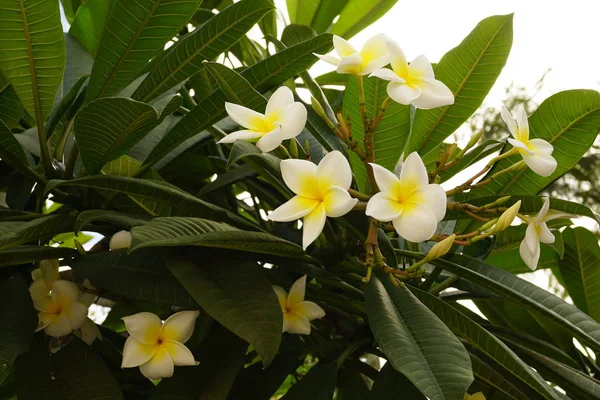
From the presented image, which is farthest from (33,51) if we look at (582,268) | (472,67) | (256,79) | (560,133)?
(582,268)

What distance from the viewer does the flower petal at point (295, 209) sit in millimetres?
459

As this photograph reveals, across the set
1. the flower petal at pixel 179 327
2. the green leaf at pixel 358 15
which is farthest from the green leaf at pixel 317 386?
the green leaf at pixel 358 15

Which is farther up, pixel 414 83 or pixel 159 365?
pixel 414 83

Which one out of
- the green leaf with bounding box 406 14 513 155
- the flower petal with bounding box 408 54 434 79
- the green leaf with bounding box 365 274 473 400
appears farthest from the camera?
the green leaf with bounding box 406 14 513 155

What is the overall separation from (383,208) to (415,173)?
36 mm

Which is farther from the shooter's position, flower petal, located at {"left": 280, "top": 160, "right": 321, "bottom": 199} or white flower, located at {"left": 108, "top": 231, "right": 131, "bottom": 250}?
white flower, located at {"left": 108, "top": 231, "right": 131, "bottom": 250}

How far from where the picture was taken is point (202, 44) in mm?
607

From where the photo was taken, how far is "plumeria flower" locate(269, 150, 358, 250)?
0.45 m

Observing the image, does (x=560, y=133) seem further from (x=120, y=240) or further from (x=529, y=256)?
(x=120, y=240)

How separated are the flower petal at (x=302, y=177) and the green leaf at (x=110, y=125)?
0.12 m

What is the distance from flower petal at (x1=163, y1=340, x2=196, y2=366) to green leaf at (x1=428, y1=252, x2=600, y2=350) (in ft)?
0.75

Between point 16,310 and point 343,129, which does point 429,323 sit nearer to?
point 343,129

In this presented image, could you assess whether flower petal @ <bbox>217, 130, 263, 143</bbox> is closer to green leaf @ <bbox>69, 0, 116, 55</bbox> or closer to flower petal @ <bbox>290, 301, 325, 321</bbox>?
flower petal @ <bbox>290, 301, 325, 321</bbox>

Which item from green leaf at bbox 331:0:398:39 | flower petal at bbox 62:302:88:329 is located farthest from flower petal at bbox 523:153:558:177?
green leaf at bbox 331:0:398:39
